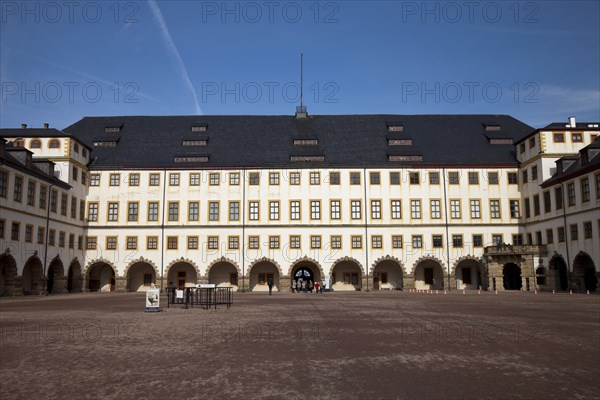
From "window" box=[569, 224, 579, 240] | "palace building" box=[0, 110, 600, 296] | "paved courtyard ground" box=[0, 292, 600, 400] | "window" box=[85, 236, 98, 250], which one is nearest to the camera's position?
"paved courtyard ground" box=[0, 292, 600, 400]

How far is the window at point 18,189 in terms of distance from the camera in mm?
41056

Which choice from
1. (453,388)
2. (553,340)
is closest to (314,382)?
(453,388)

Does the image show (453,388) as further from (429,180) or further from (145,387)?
(429,180)

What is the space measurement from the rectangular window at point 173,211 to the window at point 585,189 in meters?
36.9

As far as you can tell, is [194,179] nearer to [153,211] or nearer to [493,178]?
[153,211]

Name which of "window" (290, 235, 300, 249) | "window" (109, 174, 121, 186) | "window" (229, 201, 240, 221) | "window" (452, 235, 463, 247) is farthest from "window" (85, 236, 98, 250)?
"window" (452, 235, 463, 247)

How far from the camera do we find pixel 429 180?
5416 cm

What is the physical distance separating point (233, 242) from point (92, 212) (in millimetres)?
14646

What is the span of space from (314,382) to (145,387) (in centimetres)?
282

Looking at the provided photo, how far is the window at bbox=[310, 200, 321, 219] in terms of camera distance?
5334 cm

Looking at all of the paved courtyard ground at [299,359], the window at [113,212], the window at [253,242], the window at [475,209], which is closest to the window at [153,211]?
the window at [113,212]

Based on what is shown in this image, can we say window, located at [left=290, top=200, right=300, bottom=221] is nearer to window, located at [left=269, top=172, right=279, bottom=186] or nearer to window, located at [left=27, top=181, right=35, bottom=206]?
window, located at [left=269, top=172, right=279, bottom=186]

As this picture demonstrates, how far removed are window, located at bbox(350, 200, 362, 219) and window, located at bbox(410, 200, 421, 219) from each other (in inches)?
207

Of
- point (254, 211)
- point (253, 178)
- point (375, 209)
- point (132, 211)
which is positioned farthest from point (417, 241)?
point (132, 211)
